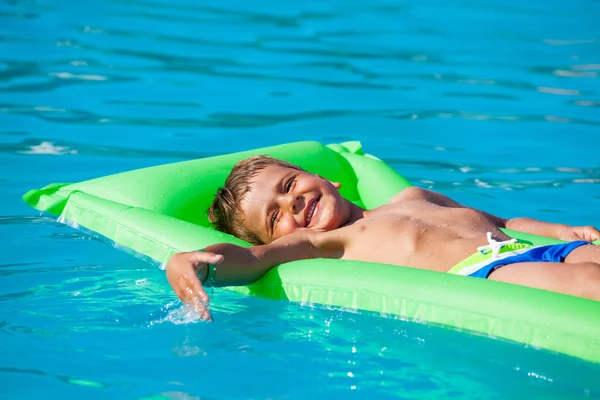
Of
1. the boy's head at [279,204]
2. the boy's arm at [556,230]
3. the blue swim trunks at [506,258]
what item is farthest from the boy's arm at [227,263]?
A: the boy's arm at [556,230]

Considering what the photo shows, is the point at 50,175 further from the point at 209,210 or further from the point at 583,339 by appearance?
the point at 583,339

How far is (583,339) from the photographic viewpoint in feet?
9.27

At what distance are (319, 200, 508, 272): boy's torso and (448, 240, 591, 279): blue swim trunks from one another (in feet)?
0.20

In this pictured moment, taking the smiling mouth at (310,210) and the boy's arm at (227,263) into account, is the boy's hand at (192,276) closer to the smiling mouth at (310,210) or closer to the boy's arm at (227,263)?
the boy's arm at (227,263)

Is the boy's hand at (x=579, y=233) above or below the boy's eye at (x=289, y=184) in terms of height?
below

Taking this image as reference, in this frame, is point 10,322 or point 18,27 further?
point 18,27

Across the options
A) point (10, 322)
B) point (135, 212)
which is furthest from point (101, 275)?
point (10, 322)

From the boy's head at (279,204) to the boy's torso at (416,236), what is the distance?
0.32ft

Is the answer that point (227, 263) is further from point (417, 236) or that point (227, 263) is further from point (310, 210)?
point (417, 236)

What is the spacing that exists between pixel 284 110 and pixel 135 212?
2.84 m

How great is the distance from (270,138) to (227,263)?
2.92 m

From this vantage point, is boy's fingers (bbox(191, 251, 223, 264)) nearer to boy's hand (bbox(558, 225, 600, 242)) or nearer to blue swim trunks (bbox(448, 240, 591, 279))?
blue swim trunks (bbox(448, 240, 591, 279))

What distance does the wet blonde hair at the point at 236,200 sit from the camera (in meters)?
3.84

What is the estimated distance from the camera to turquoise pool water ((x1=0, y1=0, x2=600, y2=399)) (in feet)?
9.56
